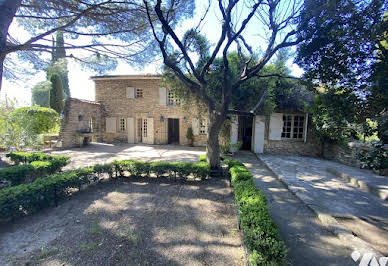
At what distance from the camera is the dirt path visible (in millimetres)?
2336

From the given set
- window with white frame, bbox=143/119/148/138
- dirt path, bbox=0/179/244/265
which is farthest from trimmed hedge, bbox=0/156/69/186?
window with white frame, bbox=143/119/148/138

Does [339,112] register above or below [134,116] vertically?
below

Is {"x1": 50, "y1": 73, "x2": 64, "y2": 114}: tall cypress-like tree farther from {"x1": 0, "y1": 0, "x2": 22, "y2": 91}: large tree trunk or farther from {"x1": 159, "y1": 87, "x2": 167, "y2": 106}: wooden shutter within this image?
{"x1": 0, "y1": 0, "x2": 22, "y2": 91}: large tree trunk

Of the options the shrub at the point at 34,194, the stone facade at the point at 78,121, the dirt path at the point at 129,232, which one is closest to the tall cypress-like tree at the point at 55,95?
the stone facade at the point at 78,121

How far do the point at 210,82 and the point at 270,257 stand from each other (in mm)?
6865

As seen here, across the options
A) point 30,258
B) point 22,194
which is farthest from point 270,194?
point 22,194

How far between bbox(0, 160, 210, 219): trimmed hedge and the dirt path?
0.24 metres

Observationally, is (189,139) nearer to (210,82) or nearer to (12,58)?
(210,82)

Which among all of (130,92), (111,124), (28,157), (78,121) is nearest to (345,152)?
(28,157)

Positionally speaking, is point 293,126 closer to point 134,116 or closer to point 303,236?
point 303,236

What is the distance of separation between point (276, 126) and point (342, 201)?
253 inches

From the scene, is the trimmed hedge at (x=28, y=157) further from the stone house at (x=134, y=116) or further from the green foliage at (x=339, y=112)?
the green foliage at (x=339, y=112)

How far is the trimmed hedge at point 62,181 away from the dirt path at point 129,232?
0.79ft

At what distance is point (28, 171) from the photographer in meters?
4.73
